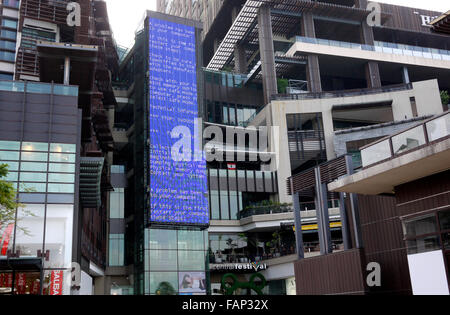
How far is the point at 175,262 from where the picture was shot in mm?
54594

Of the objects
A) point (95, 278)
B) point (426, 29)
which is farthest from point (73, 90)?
point (426, 29)

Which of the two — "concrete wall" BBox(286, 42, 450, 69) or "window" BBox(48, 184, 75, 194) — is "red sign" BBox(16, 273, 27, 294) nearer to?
"window" BBox(48, 184, 75, 194)

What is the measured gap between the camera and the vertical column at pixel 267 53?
6638cm

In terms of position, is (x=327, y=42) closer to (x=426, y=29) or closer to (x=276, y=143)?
(x=276, y=143)

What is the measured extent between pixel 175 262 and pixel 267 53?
1226 inches

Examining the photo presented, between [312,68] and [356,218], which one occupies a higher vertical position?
[312,68]

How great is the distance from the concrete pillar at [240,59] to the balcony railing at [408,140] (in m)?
58.0

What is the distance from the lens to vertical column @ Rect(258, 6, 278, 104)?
66.4 m

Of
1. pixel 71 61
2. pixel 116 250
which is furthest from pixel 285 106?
pixel 71 61

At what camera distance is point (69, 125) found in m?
36.9

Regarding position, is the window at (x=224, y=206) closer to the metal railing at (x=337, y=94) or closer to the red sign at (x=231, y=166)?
the red sign at (x=231, y=166)

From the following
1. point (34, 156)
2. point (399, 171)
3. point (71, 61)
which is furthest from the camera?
point (71, 61)

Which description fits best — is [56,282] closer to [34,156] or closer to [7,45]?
[34,156]

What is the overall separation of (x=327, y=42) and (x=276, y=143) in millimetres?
17409
